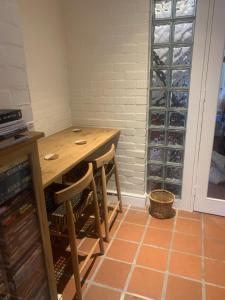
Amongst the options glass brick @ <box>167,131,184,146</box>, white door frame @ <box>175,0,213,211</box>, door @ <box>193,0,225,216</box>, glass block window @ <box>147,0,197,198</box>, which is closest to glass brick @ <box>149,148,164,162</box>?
glass block window @ <box>147,0,197,198</box>

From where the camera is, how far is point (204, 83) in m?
2.06

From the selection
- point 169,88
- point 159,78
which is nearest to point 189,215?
point 169,88

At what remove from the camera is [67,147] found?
191cm

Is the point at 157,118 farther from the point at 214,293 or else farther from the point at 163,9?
the point at 214,293

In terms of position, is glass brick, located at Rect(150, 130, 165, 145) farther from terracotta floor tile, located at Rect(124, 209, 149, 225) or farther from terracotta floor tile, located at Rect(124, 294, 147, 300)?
terracotta floor tile, located at Rect(124, 294, 147, 300)

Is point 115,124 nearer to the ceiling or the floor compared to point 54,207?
nearer to the ceiling

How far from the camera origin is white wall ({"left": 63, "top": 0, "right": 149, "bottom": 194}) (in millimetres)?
2127

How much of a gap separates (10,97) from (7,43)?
25 cm

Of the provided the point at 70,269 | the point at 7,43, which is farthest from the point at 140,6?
the point at 70,269

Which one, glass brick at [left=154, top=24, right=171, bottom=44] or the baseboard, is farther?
the baseboard

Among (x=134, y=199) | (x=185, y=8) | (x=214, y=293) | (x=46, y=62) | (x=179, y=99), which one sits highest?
(x=185, y=8)

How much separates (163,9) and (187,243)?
2.02 meters

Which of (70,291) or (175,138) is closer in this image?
(70,291)

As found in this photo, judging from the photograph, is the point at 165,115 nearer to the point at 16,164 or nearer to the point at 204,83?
the point at 204,83
